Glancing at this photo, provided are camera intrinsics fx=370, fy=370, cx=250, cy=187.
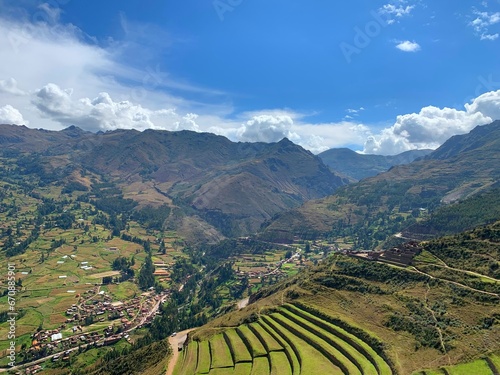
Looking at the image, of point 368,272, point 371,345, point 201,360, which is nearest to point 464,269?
point 368,272

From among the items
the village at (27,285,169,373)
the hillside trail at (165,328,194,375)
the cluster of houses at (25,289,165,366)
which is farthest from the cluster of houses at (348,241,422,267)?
the cluster of houses at (25,289,165,366)

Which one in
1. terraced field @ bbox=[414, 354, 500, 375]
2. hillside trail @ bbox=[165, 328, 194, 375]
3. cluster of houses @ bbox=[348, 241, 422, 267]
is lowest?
hillside trail @ bbox=[165, 328, 194, 375]

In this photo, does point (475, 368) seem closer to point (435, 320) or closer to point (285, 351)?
point (435, 320)

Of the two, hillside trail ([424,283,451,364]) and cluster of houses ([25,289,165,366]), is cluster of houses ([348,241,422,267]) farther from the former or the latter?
cluster of houses ([25,289,165,366])

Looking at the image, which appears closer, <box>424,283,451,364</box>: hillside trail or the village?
<box>424,283,451,364</box>: hillside trail

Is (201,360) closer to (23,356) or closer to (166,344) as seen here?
(166,344)

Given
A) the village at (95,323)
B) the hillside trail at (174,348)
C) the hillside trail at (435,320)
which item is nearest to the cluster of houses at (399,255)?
the hillside trail at (435,320)

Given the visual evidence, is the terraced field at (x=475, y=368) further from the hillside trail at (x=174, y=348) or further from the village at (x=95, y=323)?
the village at (x=95, y=323)

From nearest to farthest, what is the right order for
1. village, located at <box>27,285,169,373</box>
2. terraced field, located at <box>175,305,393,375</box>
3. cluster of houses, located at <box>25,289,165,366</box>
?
1. terraced field, located at <box>175,305,393,375</box>
2. village, located at <box>27,285,169,373</box>
3. cluster of houses, located at <box>25,289,165,366</box>

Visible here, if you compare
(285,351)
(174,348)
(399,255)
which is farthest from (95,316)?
(399,255)
